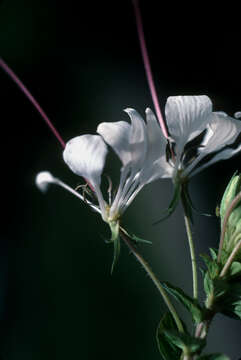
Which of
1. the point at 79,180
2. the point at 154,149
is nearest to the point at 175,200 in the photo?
the point at 154,149

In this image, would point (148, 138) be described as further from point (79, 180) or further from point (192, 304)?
point (79, 180)

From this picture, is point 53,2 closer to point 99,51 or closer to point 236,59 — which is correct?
point 99,51

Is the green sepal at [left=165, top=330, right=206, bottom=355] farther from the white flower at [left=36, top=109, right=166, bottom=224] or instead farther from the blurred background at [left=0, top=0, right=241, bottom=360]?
the blurred background at [left=0, top=0, right=241, bottom=360]

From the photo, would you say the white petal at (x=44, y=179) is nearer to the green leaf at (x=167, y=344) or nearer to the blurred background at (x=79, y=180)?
the green leaf at (x=167, y=344)

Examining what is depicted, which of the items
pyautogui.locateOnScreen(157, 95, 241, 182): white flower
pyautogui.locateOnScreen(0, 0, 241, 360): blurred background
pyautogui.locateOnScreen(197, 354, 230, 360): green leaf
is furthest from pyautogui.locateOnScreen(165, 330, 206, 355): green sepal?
pyautogui.locateOnScreen(0, 0, 241, 360): blurred background

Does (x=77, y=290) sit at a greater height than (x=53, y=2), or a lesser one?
lesser

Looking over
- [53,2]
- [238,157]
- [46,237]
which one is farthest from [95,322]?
[53,2]
